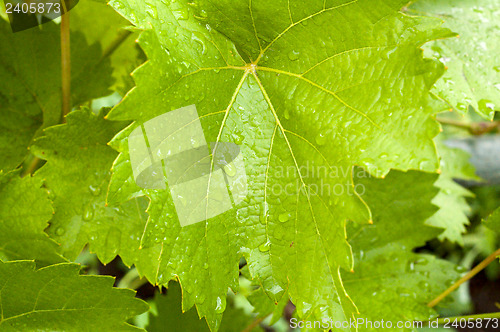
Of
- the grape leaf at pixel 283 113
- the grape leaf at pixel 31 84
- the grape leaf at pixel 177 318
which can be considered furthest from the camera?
the grape leaf at pixel 177 318

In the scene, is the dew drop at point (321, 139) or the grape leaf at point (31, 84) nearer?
the dew drop at point (321, 139)

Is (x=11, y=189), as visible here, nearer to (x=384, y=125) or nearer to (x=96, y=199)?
(x=96, y=199)

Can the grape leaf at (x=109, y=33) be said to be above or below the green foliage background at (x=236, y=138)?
above

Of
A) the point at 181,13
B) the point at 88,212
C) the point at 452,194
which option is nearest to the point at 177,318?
the point at 88,212

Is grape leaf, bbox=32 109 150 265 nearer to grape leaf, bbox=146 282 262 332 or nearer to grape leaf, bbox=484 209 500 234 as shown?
grape leaf, bbox=146 282 262 332

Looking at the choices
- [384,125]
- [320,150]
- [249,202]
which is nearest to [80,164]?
[249,202]

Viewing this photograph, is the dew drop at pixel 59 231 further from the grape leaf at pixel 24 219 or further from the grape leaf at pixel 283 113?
the grape leaf at pixel 283 113

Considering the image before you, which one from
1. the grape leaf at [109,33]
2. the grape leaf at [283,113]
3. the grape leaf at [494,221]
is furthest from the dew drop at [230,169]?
the grape leaf at [494,221]
